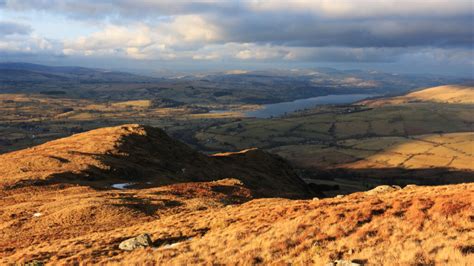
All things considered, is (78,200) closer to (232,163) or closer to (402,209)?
(402,209)

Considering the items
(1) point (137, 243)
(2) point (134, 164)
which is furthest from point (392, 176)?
(1) point (137, 243)

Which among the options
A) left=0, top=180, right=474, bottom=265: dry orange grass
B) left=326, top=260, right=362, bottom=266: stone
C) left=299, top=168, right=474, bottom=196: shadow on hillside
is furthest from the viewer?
left=299, top=168, right=474, bottom=196: shadow on hillside

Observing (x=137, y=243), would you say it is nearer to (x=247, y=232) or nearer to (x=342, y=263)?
(x=247, y=232)

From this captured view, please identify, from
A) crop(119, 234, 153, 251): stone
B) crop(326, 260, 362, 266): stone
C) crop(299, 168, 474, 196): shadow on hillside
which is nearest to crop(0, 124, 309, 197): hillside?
crop(119, 234, 153, 251): stone

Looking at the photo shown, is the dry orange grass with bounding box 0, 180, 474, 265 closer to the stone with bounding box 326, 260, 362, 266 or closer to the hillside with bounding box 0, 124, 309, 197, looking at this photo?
the stone with bounding box 326, 260, 362, 266

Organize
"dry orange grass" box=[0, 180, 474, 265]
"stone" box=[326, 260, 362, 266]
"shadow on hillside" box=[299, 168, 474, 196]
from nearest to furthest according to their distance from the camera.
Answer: "stone" box=[326, 260, 362, 266] < "dry orange grass" box=[0, 180, 474, 265] < "shadow on hillside" box=[299, 168, 474, 196]

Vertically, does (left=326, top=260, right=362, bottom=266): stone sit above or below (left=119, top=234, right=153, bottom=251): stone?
above

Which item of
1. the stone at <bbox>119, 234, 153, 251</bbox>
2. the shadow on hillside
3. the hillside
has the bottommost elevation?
the shadow on hillside

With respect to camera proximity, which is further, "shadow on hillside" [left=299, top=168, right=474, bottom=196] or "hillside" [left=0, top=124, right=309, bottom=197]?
"shadow on hillside" [left=299, top=168, right=474, bottom=196]
